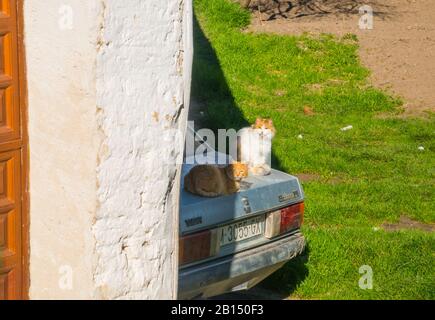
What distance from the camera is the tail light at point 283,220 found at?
562cm

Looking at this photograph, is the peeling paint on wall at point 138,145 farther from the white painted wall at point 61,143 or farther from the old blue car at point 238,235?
the old blue car at point 238,235

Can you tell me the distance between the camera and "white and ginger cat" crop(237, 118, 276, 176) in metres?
6.34

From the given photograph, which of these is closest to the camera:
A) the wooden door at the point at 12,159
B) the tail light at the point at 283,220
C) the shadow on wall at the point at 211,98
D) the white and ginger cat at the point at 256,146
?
the wooden door at the point at 12,159

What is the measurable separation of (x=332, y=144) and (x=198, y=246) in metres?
5.41

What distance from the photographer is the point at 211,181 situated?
5.33 metres

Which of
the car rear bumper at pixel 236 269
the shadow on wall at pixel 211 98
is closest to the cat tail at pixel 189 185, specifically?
the car rear bumper at pixel 236 269

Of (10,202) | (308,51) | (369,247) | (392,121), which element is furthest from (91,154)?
(308,51)

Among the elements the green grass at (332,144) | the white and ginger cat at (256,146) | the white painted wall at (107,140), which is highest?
the white painted wall at (107,140)

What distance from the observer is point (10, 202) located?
4.15m

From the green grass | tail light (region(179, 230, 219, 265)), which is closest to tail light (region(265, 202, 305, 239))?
tail light (region(179, 230, 219, 265))

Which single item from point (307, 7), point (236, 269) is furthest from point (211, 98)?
point (236, 269)

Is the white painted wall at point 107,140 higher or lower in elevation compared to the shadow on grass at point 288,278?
higher
